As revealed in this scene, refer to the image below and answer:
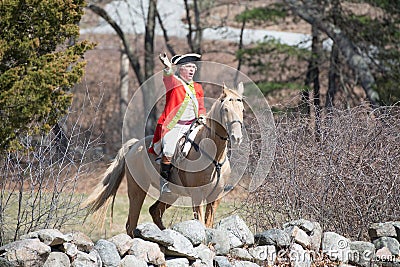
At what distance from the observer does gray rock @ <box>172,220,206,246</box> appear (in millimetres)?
5188

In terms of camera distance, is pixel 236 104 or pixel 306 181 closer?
pixel 236 104

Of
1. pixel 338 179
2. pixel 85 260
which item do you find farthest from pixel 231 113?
pixel 85 260

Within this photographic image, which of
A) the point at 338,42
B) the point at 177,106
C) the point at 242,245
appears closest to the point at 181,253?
the point at 242,245

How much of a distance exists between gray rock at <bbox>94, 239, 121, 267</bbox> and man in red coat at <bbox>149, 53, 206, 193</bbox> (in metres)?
2.31

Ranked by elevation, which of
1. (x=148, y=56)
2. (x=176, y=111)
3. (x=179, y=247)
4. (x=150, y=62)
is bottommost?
(x=179, y=247)

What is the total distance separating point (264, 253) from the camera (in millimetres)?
5699

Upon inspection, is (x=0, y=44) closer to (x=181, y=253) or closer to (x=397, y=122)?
(x=181, y=253)

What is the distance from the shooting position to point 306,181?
6844 millimetres

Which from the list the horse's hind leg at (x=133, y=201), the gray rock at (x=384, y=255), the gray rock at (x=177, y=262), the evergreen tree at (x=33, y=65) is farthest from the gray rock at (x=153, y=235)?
the horse's hind leg at (x=133, y=201)

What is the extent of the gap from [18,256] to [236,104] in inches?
112

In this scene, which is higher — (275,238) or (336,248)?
(275,238)

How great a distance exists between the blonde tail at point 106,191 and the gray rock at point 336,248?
2.59m

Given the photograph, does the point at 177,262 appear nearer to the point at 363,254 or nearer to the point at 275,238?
the point at 275,238

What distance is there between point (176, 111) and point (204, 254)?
218 cm
